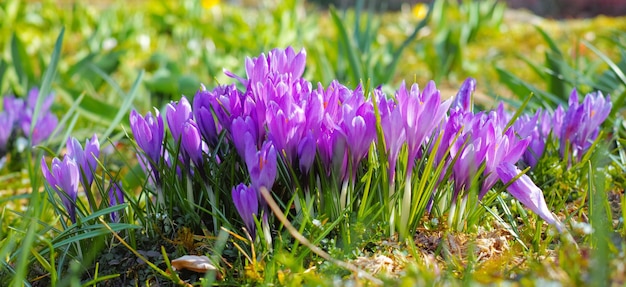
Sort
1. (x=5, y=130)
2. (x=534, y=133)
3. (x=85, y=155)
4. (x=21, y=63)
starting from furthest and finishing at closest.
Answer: (x=21, y=63), (x=5, y=130), (x=534, y=133), (x=85, y=155)

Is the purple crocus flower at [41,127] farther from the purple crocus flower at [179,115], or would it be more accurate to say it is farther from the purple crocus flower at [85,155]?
the purple crocus flower at [179,115]

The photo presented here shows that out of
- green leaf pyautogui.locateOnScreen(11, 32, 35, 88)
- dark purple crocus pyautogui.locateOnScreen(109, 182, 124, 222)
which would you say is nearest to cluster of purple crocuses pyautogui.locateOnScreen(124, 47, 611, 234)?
dark purple crocus pyautogui.locateOnScreen(109, 182, 124, 222)

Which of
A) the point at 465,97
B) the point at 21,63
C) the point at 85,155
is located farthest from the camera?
the point at 21,63

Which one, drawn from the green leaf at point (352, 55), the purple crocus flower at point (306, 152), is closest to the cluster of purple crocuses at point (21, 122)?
the green leaf at point (352, 55)

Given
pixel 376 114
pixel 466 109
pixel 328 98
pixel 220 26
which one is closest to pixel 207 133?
pixel 328 98

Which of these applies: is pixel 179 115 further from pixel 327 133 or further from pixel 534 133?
pixel 534 133

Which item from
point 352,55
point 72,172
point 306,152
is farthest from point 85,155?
point 352,55

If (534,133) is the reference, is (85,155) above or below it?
above

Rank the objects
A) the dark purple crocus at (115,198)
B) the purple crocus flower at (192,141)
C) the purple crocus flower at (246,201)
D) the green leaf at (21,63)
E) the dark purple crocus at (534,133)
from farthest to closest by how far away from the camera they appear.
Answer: the green leaf at (21,63), the dark purple crocus at (534,133), the dark purple crocus at (115,198), the purple crocus flower at (192,141), the purple crocus flower at (246,201)
